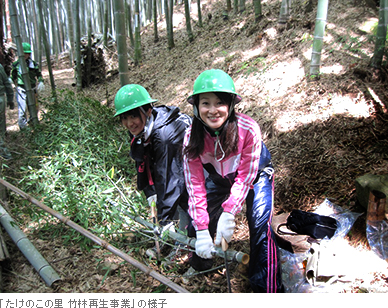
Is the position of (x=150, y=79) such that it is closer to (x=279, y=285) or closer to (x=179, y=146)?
(x=179, y=146)

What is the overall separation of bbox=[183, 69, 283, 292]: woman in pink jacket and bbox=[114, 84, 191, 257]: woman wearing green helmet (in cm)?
45

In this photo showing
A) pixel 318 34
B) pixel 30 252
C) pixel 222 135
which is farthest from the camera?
pixel 318 34

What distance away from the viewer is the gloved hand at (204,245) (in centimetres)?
207

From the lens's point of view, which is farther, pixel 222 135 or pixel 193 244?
pixel 193 244

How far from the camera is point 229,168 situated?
2350 millimetres

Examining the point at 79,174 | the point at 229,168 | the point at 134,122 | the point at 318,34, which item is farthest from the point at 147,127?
the point at 318,34

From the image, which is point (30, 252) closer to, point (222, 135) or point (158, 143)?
point (158, 143)

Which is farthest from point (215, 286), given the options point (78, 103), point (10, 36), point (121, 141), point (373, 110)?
point (10, 36)

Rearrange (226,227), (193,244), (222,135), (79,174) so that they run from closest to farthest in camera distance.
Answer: (226,227)
(222,135)
(193,244)
(79,174)

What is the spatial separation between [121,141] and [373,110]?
321cm

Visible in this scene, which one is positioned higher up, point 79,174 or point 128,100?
point 128,100

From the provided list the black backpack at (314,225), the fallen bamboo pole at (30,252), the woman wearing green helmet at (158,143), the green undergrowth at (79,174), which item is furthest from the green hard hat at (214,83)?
the fallen bamboo pole at (30,252)

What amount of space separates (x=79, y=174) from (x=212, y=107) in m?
2.18

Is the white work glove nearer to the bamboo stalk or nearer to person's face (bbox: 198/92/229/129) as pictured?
person's face (bbox: 198/92/229/129)
